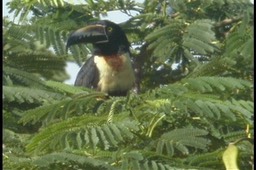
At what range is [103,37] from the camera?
7.27m

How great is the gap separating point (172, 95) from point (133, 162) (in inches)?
22.0

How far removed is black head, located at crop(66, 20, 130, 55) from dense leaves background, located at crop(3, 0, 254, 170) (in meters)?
0.22

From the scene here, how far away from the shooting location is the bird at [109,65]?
712 centimetres

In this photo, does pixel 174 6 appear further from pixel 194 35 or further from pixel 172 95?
pixel 172 95

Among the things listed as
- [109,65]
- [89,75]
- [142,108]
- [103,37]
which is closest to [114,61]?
[109,65]

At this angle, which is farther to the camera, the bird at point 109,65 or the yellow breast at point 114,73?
the yellow breast at point 114,73

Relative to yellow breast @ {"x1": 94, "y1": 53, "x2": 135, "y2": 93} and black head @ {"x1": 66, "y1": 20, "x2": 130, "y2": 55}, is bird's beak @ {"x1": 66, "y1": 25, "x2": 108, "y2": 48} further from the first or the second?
yellow breast @ {"x1": 94, "y1": 53, "x2": 135, "y2": 93}

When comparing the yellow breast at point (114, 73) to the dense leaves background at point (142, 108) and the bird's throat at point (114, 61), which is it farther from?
the dense leaves background at point (142, 108)

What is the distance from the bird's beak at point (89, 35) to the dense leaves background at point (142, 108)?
0.11 m

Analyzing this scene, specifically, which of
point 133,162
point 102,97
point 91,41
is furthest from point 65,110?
point 91,41

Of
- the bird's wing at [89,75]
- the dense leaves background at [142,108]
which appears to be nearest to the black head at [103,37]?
the bird's wing at [89,75]

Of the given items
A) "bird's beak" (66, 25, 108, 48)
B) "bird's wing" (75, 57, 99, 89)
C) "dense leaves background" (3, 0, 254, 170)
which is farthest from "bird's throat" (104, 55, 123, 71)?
"dense leaves background" (3, 0, 254, 170)

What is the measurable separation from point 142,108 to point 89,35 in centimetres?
234

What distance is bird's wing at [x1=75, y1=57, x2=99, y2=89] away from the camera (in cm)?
751
